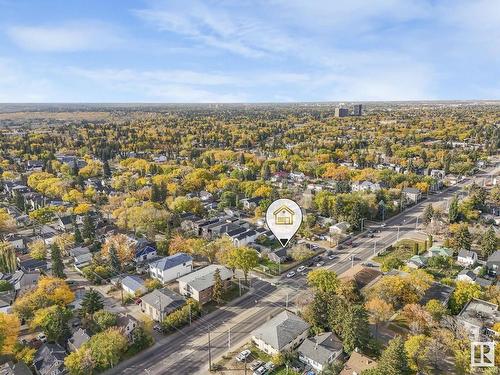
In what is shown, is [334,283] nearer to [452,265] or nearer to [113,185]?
[452,265]

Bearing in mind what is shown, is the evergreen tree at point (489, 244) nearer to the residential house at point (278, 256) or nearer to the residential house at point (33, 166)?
the residential house at point (278, 256)

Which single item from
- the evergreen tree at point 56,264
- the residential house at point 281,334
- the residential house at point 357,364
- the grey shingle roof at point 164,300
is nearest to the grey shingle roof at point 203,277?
the grey shingle roof at point 164,300

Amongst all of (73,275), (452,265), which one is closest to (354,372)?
(452,265)

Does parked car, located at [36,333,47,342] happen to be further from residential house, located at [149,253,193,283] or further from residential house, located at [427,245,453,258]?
residential house, located at [427,245,453,258]

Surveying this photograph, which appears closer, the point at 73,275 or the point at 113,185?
the point at 73,275

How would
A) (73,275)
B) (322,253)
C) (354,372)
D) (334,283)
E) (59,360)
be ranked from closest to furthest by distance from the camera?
(354,372)
(59,360)
(334,283)
(73,275)
(322,253)

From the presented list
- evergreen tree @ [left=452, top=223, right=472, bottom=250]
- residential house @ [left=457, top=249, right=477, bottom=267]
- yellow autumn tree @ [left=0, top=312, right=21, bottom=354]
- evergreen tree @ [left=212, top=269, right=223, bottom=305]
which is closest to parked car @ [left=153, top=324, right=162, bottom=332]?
evergreen tree @ [left=212, top=269, right=223, bottom=305]
